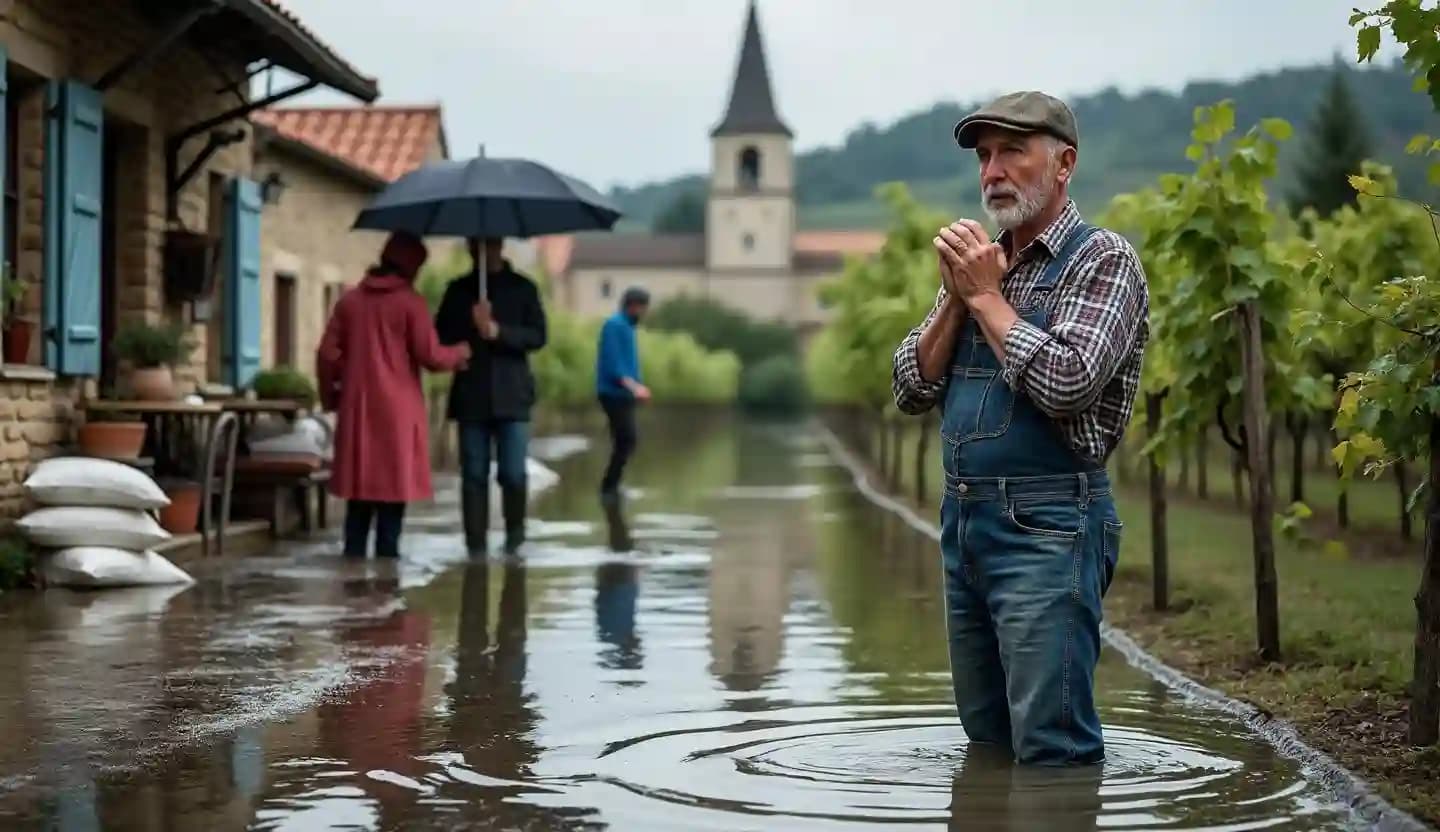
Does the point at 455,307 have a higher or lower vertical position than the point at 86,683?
higher

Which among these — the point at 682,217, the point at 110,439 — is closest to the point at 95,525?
the point at 110,439

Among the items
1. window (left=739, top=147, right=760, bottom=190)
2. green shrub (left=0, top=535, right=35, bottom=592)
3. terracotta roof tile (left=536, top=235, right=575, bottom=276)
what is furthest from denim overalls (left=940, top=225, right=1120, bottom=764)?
terracotta roof tile (left=536, top=235, right=575, bottom=276)

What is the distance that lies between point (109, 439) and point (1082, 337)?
892 cm

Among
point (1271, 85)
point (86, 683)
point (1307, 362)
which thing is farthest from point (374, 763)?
point (1271, 85)

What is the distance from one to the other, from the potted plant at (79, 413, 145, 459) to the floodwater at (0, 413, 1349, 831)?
89cm

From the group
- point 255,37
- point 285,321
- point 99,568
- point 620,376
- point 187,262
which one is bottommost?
point 99,568

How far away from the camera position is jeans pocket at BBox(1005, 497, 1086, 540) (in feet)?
19.8

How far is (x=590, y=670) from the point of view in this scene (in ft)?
30.5

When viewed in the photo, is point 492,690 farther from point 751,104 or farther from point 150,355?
point 751,104

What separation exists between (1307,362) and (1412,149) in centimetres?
1167

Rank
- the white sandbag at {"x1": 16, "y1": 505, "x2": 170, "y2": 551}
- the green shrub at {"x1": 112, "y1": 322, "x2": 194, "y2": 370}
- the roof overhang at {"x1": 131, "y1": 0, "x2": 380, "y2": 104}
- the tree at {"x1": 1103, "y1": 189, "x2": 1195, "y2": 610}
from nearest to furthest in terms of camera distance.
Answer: the tree at {"x1": 1103, "y1": 189, "x2": 1195, "y2": 610} < the white sandbag at {"x1": 16, "y1": 505, "x2": 170, "y2": 551} < the roof overhang at {"x1": 131, "y1": 0, "x2": 380, "y2": 104} < the green shrub at {"x1": 112, "y1": 322, "x2": 194, "y2": 370}

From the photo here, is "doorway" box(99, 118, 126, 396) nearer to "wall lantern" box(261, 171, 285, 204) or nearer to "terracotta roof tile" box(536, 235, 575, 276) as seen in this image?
"wall lantern" box(261, 171, 285, 204)

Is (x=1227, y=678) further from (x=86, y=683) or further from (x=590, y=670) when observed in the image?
(x=86, y=683)

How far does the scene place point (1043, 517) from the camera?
6035 millimetres
